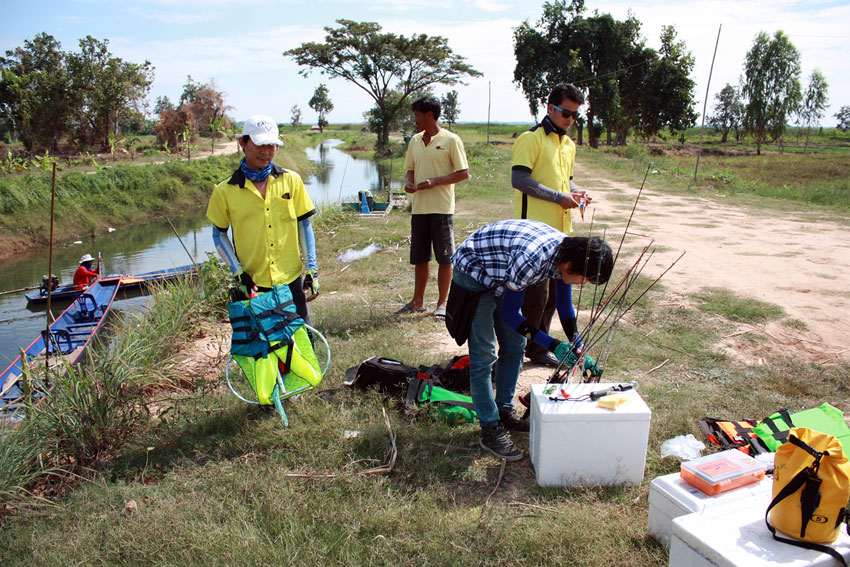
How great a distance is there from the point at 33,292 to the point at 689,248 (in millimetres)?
12259

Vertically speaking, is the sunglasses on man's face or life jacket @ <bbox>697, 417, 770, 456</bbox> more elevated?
the sunglasses on man's face

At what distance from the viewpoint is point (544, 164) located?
12.4ft

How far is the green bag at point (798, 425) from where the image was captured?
282cm

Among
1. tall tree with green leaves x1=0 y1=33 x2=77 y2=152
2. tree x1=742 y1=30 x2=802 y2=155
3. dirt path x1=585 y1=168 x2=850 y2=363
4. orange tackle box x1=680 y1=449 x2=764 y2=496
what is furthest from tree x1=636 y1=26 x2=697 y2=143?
orange tackle box x1=680 y1=449 x2=764 y2=496

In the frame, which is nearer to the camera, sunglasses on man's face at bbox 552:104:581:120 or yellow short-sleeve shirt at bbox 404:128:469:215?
sunglasses on man's face at bbox 552:104:581:120

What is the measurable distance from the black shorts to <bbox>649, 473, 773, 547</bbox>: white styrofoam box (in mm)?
2997

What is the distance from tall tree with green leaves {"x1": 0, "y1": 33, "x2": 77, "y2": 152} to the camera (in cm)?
2441

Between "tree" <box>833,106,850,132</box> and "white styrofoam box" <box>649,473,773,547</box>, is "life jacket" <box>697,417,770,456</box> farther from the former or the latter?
"tree" <box>833,106,850,132</box>

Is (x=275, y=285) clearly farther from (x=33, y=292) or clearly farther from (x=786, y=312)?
(x=33, y=292)

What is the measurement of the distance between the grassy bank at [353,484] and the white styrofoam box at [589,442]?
0.23ft

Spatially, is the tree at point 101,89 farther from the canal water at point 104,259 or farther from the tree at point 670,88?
the tree at point 670,88

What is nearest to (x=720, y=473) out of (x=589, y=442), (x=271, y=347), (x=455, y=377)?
(x=589, y=442)

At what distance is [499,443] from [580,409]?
21.1 inches

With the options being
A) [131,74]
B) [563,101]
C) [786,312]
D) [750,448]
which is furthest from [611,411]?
[131,74]
